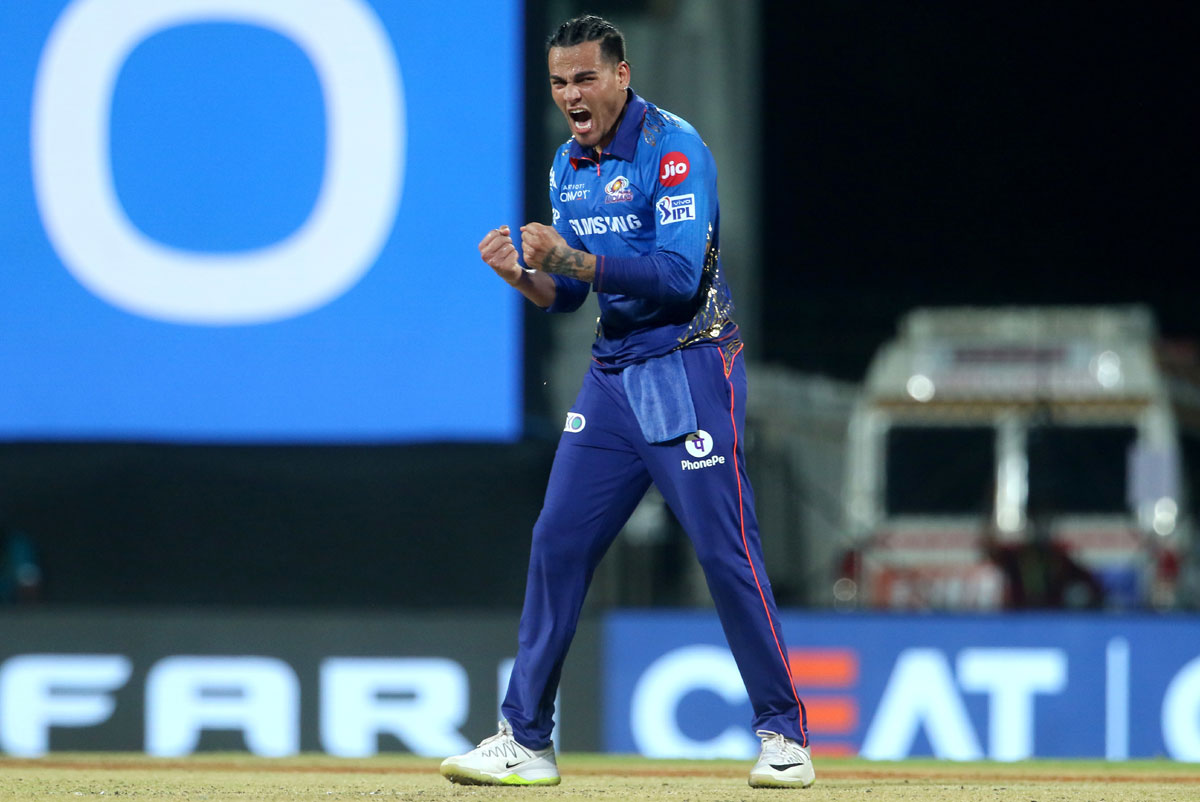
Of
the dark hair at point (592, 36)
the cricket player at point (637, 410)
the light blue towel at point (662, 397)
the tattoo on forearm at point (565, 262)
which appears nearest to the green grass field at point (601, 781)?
the cricket player at point (637, 410)

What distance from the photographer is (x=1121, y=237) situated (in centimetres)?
1706

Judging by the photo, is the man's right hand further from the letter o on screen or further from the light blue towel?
the letter o on screen

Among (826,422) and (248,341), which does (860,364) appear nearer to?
(826,422)

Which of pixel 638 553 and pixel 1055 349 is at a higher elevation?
pixel 1055 349

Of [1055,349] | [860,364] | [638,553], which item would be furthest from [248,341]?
[860,364]

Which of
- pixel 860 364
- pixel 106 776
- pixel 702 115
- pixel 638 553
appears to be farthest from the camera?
pixel 860 364

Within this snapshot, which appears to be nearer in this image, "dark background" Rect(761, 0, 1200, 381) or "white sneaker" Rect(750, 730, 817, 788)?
"white sneaker" Rect(750, 730, 817, 788)

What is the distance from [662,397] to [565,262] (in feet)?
1.47

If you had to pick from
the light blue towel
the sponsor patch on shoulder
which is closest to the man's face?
the sponsor patch on shoulder

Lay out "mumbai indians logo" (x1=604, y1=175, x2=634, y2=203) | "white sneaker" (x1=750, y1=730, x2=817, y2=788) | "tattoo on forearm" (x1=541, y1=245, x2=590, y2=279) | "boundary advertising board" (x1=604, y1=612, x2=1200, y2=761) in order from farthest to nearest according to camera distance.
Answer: "boundary advertising board" (x1=604, y1=612, x2=1200, y2=761) < "mumbai indians logo" (x1=604, y1=175, x2=634, y2=203) < "white sneaker" (x1=750, y1=730, x2=817, y2=788) < "tattoo on forearm" (x1=541, y1=245, x2=590, y2=279)

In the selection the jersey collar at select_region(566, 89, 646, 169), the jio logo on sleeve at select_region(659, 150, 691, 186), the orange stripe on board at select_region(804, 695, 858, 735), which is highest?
the jersey collar at select_region(566, 89, 646, 169)

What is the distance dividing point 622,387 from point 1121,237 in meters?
13.4

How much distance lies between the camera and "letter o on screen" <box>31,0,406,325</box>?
312 inches

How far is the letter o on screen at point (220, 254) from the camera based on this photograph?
7.91 m
